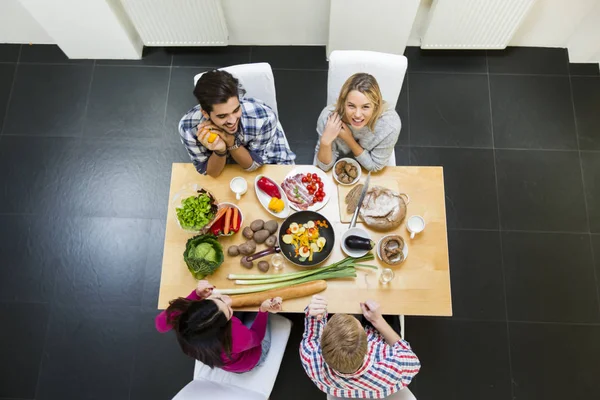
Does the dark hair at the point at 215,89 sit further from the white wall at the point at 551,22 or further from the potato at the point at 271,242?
the white wall at the point at 551,22

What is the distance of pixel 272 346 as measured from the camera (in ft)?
6.65

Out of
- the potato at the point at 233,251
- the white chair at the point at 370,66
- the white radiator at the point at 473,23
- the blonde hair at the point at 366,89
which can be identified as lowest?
the potato at the point at 233,251

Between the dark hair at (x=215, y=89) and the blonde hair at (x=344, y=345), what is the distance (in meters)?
0.99

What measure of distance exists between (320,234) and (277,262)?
231 mm

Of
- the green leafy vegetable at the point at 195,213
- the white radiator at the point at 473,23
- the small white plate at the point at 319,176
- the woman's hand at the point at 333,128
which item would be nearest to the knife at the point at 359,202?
the small white plate at the point at 319,176

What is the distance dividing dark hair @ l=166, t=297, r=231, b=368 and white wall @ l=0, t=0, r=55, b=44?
273 centimetres

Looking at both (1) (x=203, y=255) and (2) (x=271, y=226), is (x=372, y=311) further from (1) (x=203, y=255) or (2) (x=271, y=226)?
(1) (x=203, y=255)

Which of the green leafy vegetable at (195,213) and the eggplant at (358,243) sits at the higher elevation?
the green leafy vegetable at (195,213)

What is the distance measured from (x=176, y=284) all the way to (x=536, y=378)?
2225mm

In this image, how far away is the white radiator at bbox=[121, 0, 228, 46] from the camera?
276 cm

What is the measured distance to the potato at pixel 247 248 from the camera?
1.87 m

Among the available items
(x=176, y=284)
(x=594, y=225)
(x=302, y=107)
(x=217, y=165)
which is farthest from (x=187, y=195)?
(x=594, y=225)

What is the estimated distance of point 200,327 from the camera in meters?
1.58

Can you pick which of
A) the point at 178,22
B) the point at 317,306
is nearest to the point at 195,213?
the point at 317,306
